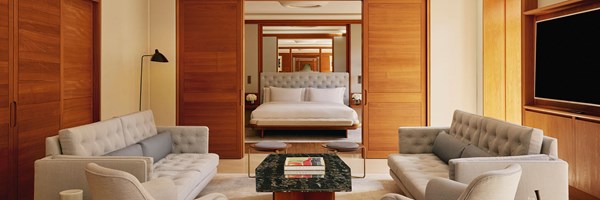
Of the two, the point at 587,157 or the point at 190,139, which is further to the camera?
the point at 190,139

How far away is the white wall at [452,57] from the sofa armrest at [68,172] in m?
4.44

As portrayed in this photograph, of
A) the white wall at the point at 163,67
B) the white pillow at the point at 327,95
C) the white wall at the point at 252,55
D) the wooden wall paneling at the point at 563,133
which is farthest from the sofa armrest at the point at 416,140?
the white wall at the point at 252,55

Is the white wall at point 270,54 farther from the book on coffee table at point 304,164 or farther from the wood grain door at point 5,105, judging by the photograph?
the wood grain door at point 5,105

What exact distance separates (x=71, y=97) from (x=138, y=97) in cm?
153

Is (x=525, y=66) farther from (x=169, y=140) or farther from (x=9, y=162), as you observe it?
(x=9, y=162)

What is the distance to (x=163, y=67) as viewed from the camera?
21.0ft

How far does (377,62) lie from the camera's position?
643cm

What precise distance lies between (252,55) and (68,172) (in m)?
7.52

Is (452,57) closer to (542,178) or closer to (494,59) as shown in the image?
(494,59)

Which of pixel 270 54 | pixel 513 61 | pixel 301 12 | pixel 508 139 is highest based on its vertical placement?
pixel 301 12

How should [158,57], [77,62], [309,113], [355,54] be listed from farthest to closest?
[355,54]
[309,113]
[158,57]
[77,62]

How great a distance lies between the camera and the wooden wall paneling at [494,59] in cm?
625

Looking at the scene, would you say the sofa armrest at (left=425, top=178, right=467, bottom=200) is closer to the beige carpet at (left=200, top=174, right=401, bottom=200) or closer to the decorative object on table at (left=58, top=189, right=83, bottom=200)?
the beige carpet at (left=200, top=174, right=401, bottom=200)

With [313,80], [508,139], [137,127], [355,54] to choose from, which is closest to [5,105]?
[137,127]
